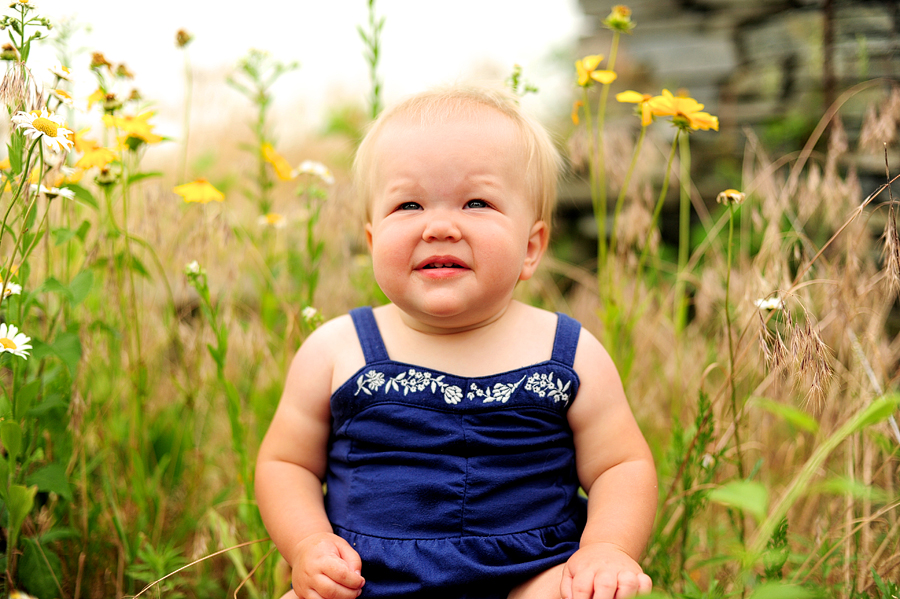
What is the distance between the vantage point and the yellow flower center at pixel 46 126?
3.66 ft

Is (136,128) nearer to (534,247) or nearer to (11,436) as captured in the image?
(11,436)

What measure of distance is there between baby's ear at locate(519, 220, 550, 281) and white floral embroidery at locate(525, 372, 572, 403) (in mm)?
236

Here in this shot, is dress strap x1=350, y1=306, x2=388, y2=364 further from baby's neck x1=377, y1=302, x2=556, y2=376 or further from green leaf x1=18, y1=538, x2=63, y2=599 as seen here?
green leaf x1=18, y1=538, x2=63, y2=599

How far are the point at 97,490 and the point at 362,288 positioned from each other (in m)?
0.97

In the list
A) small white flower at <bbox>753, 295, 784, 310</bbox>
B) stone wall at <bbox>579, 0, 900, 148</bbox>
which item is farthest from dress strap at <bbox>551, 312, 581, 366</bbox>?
stone wall at <bbox>579, 0, 900, 148</bbox>

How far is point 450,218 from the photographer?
4.35 feet

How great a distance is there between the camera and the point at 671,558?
66.7 inches

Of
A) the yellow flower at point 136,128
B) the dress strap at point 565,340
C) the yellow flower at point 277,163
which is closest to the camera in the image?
the dress strap at point 565,340

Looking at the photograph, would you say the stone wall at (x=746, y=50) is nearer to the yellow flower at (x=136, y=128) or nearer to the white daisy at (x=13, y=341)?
the yellow flower at (x=136, y=128)

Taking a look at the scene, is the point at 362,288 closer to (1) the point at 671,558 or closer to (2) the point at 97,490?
(2) the point at 97,490

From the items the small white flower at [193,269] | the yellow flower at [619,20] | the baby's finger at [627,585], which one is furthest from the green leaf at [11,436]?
the yellow flower at [619,20]

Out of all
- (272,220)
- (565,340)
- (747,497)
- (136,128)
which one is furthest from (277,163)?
(747,497)

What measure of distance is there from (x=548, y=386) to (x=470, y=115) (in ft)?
1.88

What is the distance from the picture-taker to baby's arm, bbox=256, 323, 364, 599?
136 centimetres
